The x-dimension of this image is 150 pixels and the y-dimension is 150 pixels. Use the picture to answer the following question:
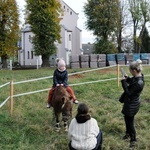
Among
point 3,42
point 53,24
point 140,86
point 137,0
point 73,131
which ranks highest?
point 137,0

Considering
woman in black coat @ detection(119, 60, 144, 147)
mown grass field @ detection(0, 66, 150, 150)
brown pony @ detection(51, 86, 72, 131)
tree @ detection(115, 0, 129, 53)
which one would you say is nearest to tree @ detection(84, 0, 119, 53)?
tree @ detection(115, 0, 129, 53)

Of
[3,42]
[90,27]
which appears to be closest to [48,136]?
[3,42]

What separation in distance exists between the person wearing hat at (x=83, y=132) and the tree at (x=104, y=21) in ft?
98.3

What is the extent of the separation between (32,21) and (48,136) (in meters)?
25.5

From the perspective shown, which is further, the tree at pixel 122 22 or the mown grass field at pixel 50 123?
the tree at pixel 122 22

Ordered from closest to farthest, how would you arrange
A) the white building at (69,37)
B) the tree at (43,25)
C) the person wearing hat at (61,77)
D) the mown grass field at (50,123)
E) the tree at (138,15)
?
1. the mown grass field at (50,123)
2. the person wearing hat at (61,77)
3. the tree at (43,25)
4. the tree at (138,15)
5. the white building at (69,37)

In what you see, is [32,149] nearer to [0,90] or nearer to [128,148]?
[128,148]

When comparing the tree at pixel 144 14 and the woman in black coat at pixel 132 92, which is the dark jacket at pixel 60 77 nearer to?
the woman in black coat at pixel 132 92

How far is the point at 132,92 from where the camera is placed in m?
4.99

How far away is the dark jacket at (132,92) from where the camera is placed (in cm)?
498

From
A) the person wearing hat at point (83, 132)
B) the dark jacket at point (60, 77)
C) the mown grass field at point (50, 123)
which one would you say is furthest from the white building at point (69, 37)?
the person wearing hat at point (83, 132)

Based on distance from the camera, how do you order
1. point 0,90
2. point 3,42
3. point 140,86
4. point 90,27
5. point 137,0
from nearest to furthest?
point 140,86 → point 0,90 → point 3,42 → point 90,27 → point 137,0

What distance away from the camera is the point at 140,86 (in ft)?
16.3

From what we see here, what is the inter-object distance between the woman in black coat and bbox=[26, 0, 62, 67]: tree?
977 inches
